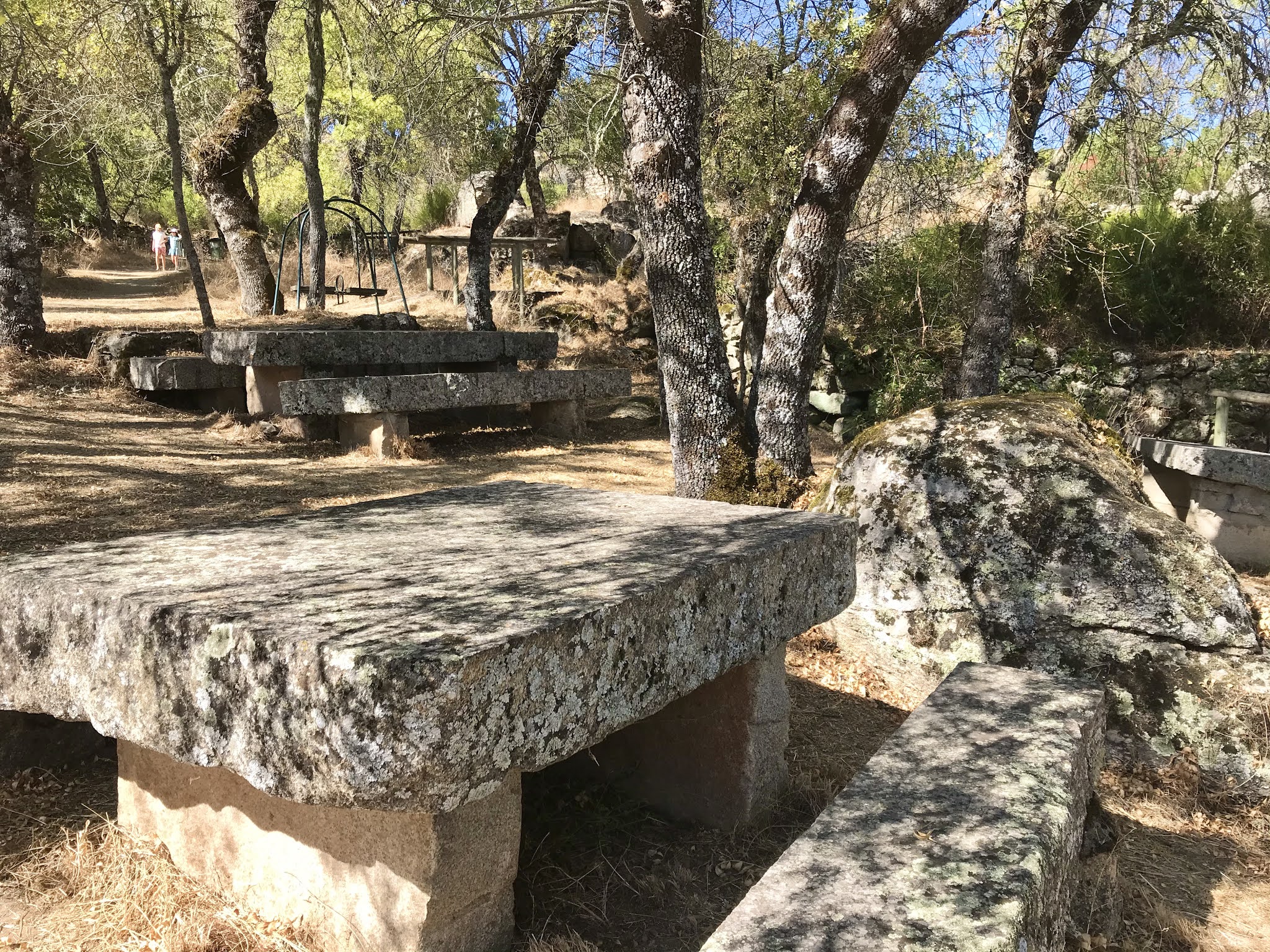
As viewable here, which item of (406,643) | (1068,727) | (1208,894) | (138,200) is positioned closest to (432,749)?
(406,643)

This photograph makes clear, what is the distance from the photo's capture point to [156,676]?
79.4 inches

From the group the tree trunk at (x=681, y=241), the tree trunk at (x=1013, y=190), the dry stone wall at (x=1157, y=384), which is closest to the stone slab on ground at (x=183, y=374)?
the tree trunk at (x=681, y=241)

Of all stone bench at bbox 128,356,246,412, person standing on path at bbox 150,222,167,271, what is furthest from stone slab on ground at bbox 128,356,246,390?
person standing on path at bbox 150,222,167,271

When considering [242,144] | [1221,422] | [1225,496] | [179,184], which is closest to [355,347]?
[179,184]

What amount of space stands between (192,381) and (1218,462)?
356 inches

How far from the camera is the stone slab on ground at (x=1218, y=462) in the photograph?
6602 mm

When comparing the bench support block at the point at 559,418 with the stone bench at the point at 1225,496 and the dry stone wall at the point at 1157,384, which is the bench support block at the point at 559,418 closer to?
the dry stone wall at the point at 1157,384

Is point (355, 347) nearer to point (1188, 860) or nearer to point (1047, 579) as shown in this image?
point (1047, 579)

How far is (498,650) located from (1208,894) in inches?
99.9

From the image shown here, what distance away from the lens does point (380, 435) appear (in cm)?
825

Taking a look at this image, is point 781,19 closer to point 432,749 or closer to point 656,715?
point 656,715

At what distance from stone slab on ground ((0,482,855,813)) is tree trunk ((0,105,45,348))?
9963 millimetres

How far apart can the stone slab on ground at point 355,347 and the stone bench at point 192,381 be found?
1.68 ft

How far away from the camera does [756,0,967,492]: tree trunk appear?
5660 millimetres
